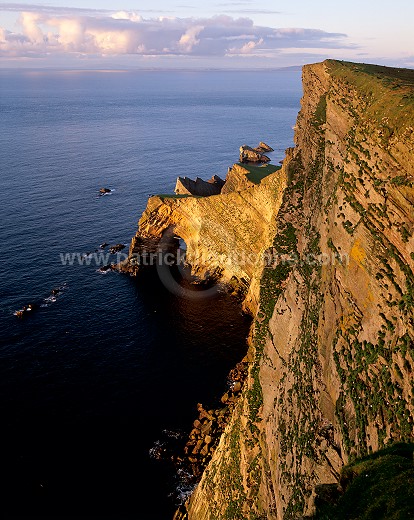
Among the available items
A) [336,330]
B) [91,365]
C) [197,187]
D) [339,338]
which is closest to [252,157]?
[197,187]

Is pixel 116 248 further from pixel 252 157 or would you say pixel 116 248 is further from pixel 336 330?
pixel 252 157

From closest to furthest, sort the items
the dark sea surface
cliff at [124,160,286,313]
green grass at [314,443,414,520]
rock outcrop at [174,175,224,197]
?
green grass at [314,443,414,520], the dark sea surface, cliff at [124,160,286,313], rock outcrop at [174,175,224,197]

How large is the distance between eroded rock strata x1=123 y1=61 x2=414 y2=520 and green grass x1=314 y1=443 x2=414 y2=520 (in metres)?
2.04

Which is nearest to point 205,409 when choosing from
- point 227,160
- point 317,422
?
point 317,422

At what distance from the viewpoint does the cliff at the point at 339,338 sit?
2323 centimetres

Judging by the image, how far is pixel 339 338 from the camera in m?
27.9

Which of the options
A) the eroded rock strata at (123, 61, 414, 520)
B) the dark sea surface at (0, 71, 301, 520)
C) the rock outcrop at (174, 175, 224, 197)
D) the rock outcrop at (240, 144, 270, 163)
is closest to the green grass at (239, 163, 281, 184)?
the rock outcrop at (174, 175, 224, 197)

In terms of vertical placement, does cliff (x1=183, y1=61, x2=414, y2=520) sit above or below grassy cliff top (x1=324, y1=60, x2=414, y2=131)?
below

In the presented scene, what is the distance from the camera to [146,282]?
89688 mm

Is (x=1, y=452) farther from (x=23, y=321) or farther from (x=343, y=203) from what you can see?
(x=343, y=203)

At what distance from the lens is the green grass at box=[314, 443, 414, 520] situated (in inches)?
635

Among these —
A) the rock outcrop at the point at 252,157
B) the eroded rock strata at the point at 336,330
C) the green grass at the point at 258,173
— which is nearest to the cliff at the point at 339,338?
the eroded rock strata at the point at 336,330

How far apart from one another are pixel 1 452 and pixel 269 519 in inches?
1359

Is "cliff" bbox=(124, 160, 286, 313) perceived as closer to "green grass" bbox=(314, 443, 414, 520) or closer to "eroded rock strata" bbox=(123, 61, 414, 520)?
"eroded rock strata" bbox=(123, 61, 414, 520)
